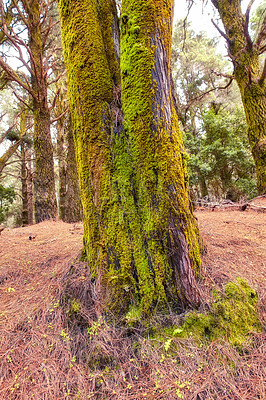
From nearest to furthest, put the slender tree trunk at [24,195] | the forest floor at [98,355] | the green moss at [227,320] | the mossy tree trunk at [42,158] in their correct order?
the forest floor at [98,355], the green moss at [227,320], the mossy tree trunk at [42,158], the slender tree trunk at [24,195]

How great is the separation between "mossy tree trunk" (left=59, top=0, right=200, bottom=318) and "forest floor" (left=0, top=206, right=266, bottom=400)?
0.23m

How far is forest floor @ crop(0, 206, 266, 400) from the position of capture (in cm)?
112

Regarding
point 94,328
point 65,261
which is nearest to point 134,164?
point 94,328

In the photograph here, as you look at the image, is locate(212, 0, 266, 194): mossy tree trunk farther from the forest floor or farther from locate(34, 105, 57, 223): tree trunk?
locate(34, 105, 57, 223): tree trunk

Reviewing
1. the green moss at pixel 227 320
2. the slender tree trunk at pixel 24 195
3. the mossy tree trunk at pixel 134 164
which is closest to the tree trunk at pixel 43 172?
the mossy tree trunk at pixel 134 164

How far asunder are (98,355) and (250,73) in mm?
6164

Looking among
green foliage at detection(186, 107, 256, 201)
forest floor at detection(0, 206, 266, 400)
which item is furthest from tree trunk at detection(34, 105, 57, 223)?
green foliage at detection(186, 107, 256, 201)

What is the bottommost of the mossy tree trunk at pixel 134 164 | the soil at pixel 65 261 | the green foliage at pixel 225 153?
the soil at pixel 65 261

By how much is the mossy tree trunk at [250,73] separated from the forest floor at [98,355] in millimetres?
3859

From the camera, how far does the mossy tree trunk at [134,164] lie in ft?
4.98

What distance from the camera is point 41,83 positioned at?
230 inches

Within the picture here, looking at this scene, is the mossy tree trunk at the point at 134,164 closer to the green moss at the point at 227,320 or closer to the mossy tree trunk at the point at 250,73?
the green moss at the point at 227,320

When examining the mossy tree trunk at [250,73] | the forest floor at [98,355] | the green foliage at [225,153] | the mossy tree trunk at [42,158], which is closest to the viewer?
the forest floor at [98,355]

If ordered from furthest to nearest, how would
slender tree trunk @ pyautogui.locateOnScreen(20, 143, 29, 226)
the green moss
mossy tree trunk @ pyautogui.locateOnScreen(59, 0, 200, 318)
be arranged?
slender tree trunk @ pyautogui.locateOnScreen(20, 143, 29, 226) < mossy tree trunk @ pyautogui.locateOnScreen(59, 0, 200, 318) < the green moss
